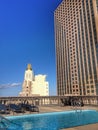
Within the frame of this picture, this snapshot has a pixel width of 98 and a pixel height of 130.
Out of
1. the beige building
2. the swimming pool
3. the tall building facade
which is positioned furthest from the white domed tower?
the swimming pool

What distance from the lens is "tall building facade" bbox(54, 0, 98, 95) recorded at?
274ft

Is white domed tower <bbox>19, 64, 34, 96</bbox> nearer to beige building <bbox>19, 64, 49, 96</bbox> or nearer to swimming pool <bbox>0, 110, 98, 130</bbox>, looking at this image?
beige building <bbox>19, 64, 49, 96</bbox>

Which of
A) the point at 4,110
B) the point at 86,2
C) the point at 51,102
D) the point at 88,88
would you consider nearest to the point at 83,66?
the point at 88,88

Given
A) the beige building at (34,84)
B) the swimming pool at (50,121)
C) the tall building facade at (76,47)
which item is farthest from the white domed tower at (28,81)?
the swimming pool at (50,121)

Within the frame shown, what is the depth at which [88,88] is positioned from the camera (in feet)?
270

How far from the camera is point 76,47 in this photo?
97000 mm

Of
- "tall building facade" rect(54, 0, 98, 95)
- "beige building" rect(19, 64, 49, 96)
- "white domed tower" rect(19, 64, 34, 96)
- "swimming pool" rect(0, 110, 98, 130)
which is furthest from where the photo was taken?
"white domed tower" rect(19, 64, 34, 96)

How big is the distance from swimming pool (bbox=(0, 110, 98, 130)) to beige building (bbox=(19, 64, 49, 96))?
9475 centimetres

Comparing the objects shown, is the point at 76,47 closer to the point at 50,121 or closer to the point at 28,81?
the point at 28,81

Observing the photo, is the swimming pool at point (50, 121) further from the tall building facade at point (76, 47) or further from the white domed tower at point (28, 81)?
the white domed tower at point (28, 81)

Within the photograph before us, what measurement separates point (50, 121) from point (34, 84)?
105 m

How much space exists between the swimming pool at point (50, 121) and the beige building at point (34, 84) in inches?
3730

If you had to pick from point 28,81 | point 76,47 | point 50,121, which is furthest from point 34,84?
point 50,121

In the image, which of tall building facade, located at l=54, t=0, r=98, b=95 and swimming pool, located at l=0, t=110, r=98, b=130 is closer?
swimming pool, located at l=0, t=110, r=98, b=130
